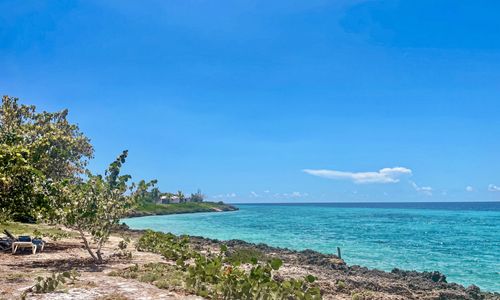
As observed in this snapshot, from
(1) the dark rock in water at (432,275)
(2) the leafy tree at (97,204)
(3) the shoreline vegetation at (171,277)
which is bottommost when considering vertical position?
(1) the dark rock in water at (432,275)

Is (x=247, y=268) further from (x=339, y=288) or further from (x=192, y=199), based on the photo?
(x=192, y=199)

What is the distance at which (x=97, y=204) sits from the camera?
612 inches

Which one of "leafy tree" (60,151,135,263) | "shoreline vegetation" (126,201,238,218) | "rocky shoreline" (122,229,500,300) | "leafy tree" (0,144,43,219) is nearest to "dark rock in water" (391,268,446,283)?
"rocky shoreline" (122,229,500,300)

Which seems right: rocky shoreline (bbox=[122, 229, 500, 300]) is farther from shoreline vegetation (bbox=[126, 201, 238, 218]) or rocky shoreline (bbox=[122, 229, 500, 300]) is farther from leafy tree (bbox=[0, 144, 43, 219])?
shoreline vegetation (bbox=[126, 201, 238, 218])

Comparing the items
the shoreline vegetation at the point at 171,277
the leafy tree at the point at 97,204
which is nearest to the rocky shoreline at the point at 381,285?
the shoreline vegetation at the point at 171,277

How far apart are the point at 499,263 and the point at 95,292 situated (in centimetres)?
3088

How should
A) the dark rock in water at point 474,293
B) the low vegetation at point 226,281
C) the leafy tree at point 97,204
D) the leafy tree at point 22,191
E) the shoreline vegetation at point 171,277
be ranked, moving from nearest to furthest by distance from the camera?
the low vegetation at point 226,281 → the shoreline vegetation at point 171,277 → the leafy tree at point 22,191 → the leafy tree at point 97,204 → the dark rock in water at point 474,293

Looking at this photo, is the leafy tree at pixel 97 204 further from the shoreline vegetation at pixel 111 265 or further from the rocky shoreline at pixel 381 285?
the rocky shoreline at pixel 381 285

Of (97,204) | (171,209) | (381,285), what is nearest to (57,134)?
(97,204)

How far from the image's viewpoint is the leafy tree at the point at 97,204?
15.1 m

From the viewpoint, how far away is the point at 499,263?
31.0 metres

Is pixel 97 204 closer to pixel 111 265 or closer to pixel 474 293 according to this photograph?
pixel 111 265

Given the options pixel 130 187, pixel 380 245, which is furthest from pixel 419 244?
pixel 130 187

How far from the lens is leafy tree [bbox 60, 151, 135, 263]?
1512 cm
